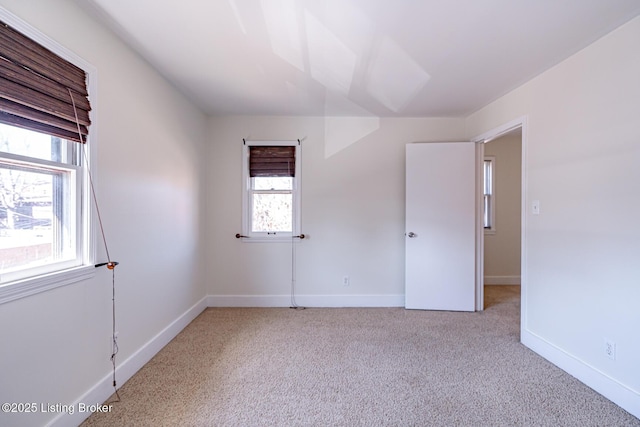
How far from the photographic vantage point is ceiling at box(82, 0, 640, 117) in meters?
1.62

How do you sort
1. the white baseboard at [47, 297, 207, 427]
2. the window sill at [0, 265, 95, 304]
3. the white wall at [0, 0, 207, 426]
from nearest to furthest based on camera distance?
the window sill at [0, 265, 95, 304] → the white wall at [0, 0, 207, 426] → the white baseboard at [47, 297, 207, 427]

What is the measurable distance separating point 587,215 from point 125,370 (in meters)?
3.55

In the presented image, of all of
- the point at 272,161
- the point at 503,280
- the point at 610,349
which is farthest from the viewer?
the point at 503,280

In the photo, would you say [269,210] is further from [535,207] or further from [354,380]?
[535,207]

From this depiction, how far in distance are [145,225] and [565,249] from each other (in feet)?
11.1

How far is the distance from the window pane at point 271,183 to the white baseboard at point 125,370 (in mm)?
1676

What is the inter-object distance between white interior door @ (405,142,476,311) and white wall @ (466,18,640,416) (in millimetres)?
817

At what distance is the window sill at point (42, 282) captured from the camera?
1.24m

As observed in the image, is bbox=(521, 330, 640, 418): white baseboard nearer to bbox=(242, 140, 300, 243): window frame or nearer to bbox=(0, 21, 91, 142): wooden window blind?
bbox=(242, 140, 300, 243): window frame

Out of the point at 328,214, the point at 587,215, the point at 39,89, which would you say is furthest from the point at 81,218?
the point at 587,215

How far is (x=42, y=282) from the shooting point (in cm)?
138

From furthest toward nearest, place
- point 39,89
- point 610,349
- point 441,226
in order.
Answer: point 441,226 < point 610,349 < point 39,89

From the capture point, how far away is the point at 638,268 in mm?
1690

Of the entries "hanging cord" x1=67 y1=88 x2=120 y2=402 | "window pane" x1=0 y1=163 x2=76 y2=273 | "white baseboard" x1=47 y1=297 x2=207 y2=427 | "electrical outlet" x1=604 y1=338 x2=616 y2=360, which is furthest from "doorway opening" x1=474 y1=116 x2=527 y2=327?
"window pane" x1=0 y1=163 x2=76 y2=273
